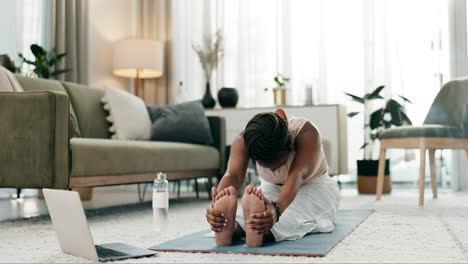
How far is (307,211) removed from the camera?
6.40 ft

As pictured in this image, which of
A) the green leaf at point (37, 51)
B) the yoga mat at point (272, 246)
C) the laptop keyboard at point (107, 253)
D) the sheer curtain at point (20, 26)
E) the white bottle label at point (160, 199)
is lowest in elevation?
the yoga mat at point (272, 246)

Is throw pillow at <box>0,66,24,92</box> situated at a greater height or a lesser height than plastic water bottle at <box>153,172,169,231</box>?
greater

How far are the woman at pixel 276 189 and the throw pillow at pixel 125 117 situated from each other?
1.56 meters

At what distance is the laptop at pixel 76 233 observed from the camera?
4.60 feet

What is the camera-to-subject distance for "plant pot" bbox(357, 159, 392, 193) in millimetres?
4297

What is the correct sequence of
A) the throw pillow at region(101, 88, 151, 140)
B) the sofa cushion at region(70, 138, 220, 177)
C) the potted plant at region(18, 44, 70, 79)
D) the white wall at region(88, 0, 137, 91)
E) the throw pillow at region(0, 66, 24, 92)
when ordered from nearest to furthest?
the sofa cushion at region(70, 138, 220, 177), the throw pillow at region(0, 66, 24, 92), the throw pillow at region(101, 88, 151, 140), the potted plant at region(18, 44, 70, 79), the white wall at region(88, 0, 137, 91)

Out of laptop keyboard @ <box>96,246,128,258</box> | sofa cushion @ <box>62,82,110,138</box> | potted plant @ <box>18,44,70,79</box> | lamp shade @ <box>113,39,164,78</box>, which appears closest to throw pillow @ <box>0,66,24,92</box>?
sofa cushion @ <box>62,82,110,138</box>

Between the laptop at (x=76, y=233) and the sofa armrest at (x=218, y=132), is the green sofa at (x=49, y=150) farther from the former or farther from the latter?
the sofa armrest at (x=218, y=132)

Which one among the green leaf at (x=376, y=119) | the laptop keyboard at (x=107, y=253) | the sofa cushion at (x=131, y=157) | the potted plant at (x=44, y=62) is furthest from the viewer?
the green leaf at (x=376, y=119)

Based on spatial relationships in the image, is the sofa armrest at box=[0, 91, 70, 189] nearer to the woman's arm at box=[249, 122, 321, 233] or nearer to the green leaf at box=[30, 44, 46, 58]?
the woman's arm at box=[249, 122, 321, 233]

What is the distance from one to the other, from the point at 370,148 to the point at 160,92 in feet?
7.40

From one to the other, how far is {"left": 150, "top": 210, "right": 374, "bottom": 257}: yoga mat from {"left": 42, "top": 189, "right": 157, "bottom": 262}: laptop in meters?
0.12

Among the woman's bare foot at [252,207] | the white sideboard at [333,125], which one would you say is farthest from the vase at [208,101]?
the woman's bare foot at [252,207]

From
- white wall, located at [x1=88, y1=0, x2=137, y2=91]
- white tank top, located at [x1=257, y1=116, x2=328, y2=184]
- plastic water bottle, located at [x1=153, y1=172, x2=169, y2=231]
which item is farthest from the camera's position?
white wall, located at [x1=88, y1=0, x2=137, y2=91]
